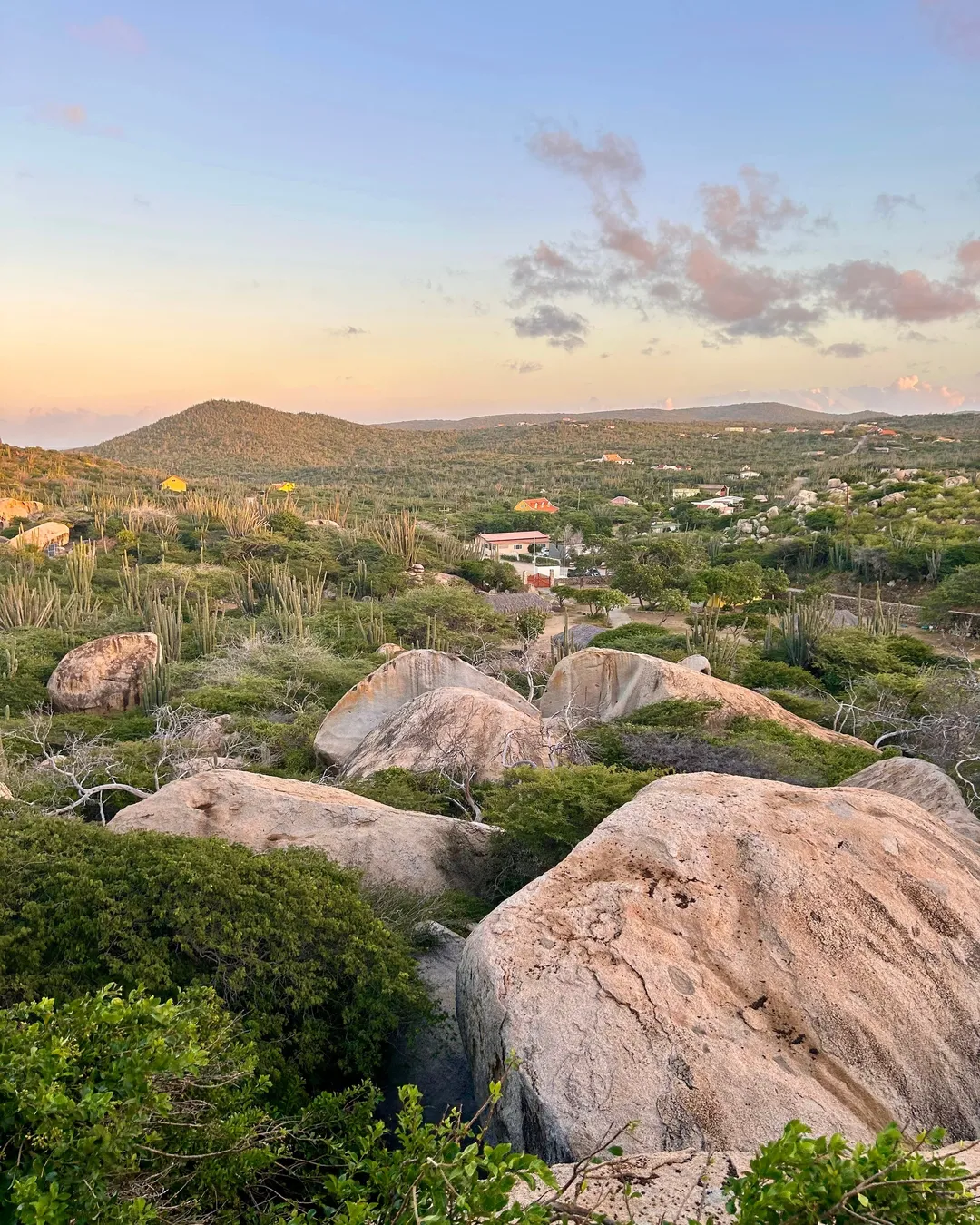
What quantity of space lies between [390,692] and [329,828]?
442 cm

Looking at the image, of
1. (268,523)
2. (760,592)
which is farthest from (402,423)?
(760,592)

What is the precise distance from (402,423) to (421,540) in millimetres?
120572

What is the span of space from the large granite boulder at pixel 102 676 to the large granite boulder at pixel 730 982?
12413 millimetres

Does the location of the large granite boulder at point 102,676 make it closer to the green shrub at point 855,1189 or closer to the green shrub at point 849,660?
the green shrub at point 849,660

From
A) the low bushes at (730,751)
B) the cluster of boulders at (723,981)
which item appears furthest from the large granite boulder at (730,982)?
the low bushes at (730,751)

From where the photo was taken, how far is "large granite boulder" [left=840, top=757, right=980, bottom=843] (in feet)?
19.6

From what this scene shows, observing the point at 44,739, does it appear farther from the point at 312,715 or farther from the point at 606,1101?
the point at 606,1101

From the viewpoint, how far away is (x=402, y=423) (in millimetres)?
148750

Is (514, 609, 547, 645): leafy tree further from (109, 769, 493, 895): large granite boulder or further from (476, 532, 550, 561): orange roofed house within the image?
(476, 532, 550, 561): orange roofed house

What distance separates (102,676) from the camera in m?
14.8

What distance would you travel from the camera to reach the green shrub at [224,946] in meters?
4.05

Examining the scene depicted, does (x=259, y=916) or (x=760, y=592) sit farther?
(x=760, y=592)

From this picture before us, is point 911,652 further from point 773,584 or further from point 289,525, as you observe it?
point 289,525

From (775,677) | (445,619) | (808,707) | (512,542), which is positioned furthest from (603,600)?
(512,542)
